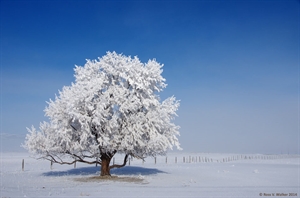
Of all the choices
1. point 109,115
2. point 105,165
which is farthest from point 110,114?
point 105,165

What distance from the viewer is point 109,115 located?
27.4 metres

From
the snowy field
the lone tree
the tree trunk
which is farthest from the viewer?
the tree trunk

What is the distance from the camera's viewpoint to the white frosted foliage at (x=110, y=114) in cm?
2564

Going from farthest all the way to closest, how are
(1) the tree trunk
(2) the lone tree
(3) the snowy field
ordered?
1. (1) the tree trunk
2. (2) the lone tree
3. (3) the snowy field

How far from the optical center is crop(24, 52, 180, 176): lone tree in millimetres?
25641

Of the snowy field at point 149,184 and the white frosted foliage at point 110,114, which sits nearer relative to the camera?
the snowy field at point 149,184

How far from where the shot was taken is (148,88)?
2917 cm

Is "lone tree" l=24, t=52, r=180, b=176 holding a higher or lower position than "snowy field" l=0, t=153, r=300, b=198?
higher

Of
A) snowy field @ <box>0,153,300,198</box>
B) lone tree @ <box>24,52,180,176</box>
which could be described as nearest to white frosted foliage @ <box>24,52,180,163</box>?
lone tree @ <box>24,52,180,176</box>

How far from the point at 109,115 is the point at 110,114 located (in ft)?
2.02

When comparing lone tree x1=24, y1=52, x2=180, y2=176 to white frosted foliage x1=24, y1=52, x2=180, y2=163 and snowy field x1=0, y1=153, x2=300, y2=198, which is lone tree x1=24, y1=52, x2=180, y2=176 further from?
snowy field x1=0, y1=153, x2=300, y2=198

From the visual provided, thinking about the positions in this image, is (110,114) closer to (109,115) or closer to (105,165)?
(109,115)

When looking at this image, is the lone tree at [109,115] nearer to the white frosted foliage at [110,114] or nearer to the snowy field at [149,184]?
the white frosted foliage at [110,114]

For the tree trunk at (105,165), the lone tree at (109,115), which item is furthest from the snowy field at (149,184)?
the lone tree at (109,115)
